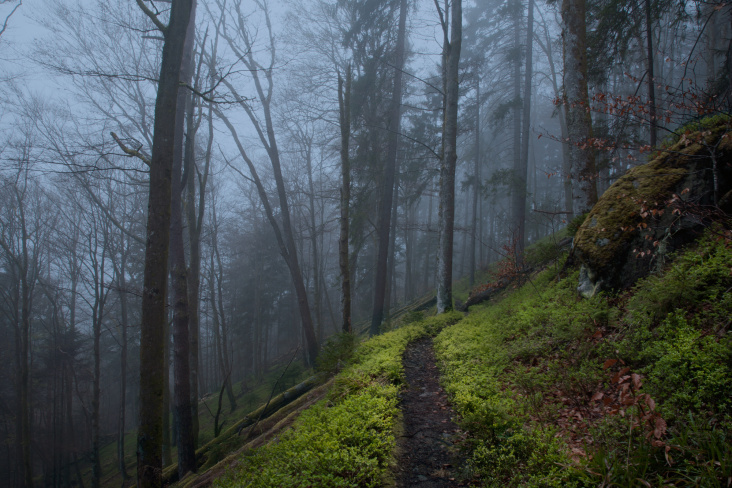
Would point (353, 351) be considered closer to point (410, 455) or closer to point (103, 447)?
point (410, 455)

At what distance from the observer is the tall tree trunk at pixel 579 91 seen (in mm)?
7129

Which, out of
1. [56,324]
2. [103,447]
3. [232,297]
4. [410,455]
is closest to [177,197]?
[410,455]

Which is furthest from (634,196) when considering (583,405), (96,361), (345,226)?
(96,361)

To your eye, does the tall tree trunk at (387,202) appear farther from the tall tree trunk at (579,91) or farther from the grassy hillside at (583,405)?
the grassy hillside at (583,405)

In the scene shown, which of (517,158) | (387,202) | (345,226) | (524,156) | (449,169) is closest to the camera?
(449,169)

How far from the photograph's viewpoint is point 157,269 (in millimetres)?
4348

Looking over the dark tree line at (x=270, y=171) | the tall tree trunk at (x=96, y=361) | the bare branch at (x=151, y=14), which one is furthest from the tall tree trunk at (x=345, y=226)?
the tall tree trunk at (x=96, y=361)

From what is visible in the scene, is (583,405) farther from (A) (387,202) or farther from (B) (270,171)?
(B) (270,171)

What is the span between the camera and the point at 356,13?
13031mm

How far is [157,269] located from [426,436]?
390 cm

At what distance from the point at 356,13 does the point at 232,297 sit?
80.4 ft

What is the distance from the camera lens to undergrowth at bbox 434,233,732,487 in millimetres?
2229

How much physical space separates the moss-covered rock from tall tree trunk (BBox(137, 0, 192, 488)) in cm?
608

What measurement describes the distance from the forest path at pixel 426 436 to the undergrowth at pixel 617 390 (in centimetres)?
23
